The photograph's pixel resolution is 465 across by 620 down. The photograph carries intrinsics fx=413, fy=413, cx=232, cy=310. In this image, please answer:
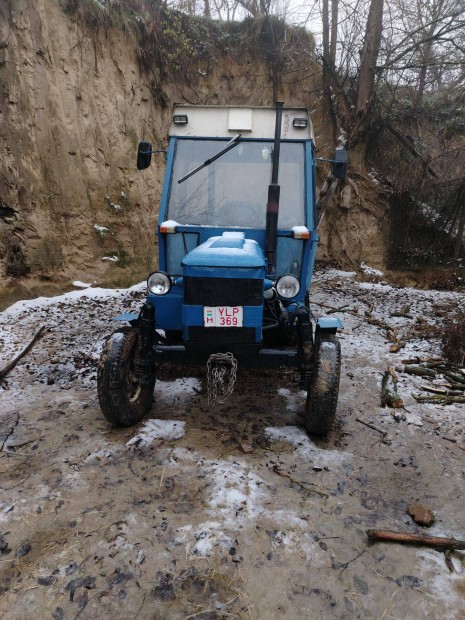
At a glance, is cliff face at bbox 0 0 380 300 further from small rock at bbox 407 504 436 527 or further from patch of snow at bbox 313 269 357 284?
small rock at bbox 407 504 436 527

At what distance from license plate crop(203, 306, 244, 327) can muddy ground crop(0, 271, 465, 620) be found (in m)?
1.04

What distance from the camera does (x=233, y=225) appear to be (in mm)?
4246

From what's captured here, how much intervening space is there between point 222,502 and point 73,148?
309 inches

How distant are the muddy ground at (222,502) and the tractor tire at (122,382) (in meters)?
0.18

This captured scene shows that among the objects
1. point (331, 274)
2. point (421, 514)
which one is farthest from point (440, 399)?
A: point (331, 274)

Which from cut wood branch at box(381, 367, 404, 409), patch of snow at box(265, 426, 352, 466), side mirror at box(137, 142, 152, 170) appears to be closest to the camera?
patch of snow at box(265, 426, 352, 466)

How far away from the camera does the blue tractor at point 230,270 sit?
123 inches

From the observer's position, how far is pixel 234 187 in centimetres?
431

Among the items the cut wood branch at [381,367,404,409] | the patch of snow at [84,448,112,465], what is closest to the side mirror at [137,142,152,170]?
the patch of snow at [84,448,112,465]

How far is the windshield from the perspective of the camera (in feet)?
14.0

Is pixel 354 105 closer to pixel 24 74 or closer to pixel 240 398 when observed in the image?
pixel 24 74

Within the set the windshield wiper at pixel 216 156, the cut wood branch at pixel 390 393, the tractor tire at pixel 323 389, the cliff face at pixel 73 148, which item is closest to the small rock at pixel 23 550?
the tractor tire at pixel 323 389

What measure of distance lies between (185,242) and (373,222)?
29.5 feet

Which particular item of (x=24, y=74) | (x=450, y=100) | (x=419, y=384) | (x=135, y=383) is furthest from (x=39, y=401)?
(x=450, y=100)
